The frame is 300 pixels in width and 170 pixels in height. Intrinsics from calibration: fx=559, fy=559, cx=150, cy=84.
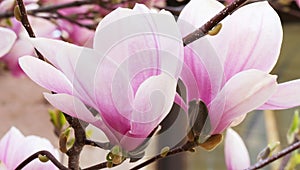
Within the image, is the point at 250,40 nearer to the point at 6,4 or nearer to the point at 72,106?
the point at 72,106

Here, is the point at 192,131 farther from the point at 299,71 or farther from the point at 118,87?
the point at 299,71

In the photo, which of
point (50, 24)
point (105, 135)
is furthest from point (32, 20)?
point (105, 135)

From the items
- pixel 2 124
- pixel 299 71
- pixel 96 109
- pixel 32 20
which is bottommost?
pixel 299 71

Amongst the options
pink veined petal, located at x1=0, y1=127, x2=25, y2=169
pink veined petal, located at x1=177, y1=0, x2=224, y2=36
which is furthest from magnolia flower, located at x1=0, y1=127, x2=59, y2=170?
pink veined petal, located at x1=177, y1=0, x2=224, y2=36

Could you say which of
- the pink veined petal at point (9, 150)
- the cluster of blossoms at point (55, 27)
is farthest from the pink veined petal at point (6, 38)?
the cluster of blossoms at point (55, 27)

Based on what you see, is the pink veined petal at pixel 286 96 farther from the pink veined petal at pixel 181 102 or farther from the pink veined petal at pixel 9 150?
the pink veined petal at pixel 9 150

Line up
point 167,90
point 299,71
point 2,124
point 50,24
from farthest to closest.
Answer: point 299,71, point 2,124, point 50,24, point 167,90

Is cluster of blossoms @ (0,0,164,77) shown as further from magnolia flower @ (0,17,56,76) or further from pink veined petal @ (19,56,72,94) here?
pink veined petal @ (19,56,72,94)
